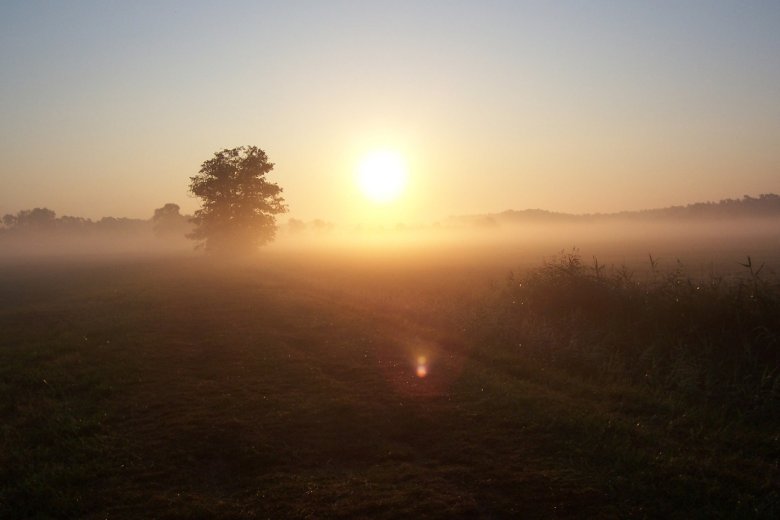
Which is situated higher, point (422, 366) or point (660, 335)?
point (660, 335)

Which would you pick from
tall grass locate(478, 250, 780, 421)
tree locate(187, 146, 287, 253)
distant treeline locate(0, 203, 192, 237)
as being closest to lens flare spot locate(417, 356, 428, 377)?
tall grass locate(478, 250, 780, 421)

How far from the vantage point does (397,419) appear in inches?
329

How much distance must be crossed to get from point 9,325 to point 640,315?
20.9 m

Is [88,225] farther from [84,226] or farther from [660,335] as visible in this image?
[660,335]

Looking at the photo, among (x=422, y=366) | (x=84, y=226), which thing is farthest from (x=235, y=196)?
(x=84, y=226)

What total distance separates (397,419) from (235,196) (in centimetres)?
5271

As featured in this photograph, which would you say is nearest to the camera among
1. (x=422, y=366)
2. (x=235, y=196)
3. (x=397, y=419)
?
(x=397, y=419)

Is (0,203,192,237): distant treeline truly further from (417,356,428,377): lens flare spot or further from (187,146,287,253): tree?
(417,356,428,377): lens flare spot

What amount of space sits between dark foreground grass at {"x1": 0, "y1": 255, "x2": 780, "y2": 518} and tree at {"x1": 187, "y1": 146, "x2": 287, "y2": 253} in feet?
137

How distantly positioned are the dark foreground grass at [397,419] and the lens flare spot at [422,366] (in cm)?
19

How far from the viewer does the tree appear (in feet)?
185

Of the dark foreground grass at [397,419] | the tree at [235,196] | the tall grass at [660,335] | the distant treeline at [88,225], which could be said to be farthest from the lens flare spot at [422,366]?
the distant treeline at [88,225]

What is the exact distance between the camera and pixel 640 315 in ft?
43.7

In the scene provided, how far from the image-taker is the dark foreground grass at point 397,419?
230 inches
